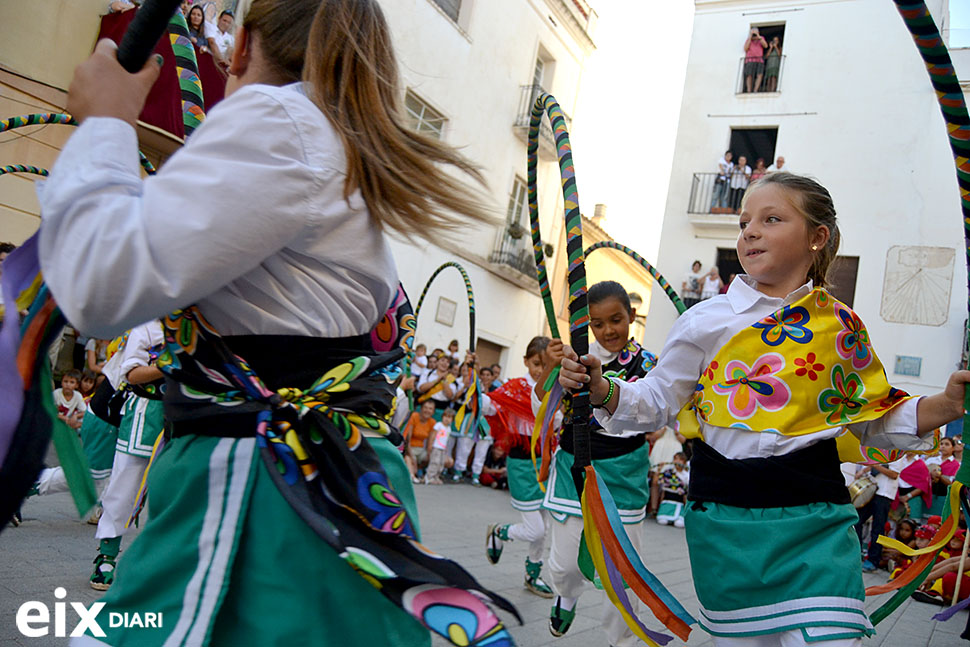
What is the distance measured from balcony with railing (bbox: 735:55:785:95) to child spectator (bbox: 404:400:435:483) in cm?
1159

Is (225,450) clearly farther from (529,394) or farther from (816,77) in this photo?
(816,77)

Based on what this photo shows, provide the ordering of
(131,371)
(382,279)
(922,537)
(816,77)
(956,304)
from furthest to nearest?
(816,77) → (956,304) → (922,537) → (131,371) → (382,279)

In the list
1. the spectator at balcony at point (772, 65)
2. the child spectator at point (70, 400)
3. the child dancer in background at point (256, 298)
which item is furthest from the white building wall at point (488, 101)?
the child dancer in background at point (256, 298)

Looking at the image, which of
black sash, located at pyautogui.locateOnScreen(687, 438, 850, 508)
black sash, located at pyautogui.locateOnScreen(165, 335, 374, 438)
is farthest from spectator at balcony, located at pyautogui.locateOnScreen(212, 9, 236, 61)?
black sash, located at pyautogui.locateOnScreen(165, 335, 374, 438)

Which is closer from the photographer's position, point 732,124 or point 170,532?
point 170,532

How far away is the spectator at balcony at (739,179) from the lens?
18.6 meters

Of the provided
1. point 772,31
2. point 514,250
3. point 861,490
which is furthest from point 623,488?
point 772,31

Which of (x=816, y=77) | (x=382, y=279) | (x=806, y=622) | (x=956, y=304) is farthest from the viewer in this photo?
(x=816, y=77)

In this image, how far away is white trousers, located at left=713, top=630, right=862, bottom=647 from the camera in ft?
7.44

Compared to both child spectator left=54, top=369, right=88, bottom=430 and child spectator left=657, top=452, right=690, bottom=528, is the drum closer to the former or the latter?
child spectator left=657, top=452, right=690, bottom=528

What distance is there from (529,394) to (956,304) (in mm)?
12813

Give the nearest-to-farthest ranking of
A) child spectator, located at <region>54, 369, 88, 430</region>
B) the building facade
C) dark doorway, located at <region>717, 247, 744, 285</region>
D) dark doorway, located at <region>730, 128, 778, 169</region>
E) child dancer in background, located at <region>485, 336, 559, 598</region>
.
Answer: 1. child dancer in background, located at <region>485, 336, 559, 598</region>
2. child spectator, located at <region>54, 369, 88, 430</region>
3. the building facade
4. dark doorway, located at <region>717, 247, 744, 285</region>
5. dark doorway, located at <region>730, 128, 778, 169</region>

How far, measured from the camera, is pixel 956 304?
16188mm

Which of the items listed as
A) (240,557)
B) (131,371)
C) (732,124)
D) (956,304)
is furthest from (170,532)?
(732,124)
